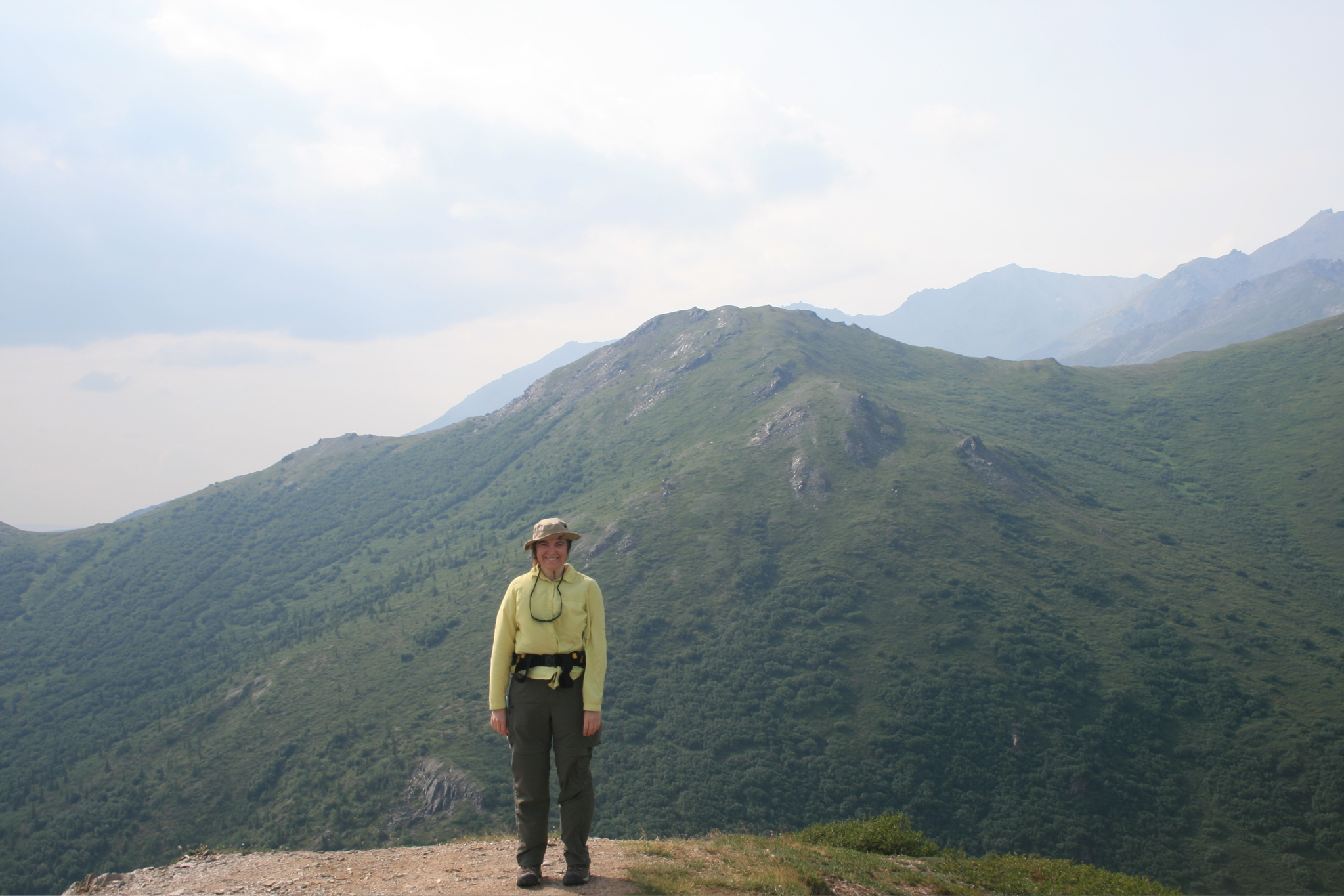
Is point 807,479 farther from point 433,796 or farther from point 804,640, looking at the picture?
point 433,796

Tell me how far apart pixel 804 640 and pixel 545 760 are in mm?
91954

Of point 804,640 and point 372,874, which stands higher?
point 372,874

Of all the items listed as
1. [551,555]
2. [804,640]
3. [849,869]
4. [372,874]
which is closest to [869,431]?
[804,640]

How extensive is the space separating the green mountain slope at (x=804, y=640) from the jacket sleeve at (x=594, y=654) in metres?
67.8

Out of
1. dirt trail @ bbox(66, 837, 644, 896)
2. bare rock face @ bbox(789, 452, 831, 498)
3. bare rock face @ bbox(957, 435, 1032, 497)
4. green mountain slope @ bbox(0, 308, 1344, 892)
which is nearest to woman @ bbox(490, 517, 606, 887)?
dirt trail @ bbox(66, 837, 644, 896)

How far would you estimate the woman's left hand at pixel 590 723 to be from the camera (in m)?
9.81

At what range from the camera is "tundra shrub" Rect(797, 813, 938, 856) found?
60.7ft

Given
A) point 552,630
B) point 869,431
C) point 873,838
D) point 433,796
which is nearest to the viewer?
point 552,630

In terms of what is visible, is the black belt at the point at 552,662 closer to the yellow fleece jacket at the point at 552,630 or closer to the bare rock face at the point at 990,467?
the yellow fleece jacket at the point at 552,630

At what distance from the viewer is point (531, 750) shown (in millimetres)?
9711

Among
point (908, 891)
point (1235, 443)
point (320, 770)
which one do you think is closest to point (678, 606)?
point (320, 770)

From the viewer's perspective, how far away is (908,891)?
44.6 ft

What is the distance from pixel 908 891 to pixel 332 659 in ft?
377

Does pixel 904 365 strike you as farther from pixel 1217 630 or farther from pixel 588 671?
pixel 588 671
